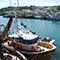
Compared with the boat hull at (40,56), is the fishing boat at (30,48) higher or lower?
higher

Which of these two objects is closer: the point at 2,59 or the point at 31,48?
the point at 2,59

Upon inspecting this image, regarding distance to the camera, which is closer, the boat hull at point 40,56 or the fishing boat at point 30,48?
the fishing boat at point 30,48

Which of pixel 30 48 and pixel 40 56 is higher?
pixel 30 48

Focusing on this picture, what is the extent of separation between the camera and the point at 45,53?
33.0 meters

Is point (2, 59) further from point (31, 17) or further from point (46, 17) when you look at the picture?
point (31, 17)

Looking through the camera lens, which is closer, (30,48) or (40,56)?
(40,56)

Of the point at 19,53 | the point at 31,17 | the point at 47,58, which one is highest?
the point at 19,53

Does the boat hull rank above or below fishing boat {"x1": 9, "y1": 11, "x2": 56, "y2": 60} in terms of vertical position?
below

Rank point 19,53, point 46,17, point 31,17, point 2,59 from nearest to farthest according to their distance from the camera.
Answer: point 2,59, point 19,53, point 46,17, point 31,17

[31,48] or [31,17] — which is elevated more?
[31,48]

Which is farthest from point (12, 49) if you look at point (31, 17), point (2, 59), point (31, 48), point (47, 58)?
point (31, 17)

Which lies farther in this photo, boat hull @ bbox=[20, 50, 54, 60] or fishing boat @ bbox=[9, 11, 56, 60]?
boat hull @ bbox=[20, 50, 54, 60]

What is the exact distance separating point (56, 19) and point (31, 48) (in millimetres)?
102866

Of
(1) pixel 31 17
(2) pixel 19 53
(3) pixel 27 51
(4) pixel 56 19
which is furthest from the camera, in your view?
(1) pixel 31 17
